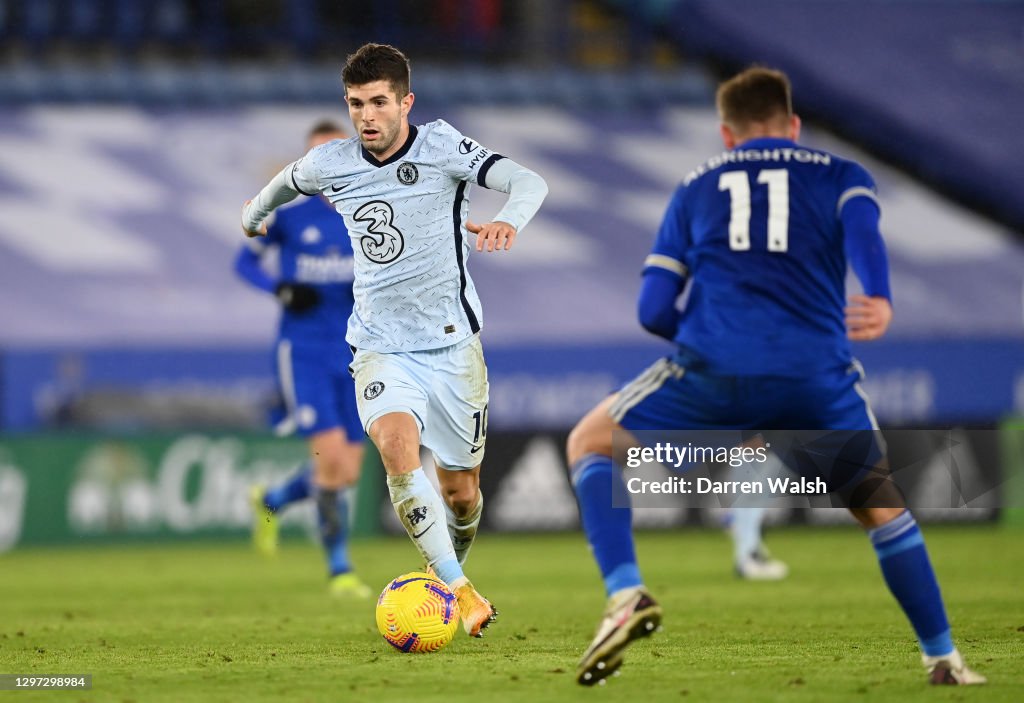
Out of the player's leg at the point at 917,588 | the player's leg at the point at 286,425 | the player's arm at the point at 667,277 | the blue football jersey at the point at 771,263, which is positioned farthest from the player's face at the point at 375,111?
the player's leg at the point at 286,425

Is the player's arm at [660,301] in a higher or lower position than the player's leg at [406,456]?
higher

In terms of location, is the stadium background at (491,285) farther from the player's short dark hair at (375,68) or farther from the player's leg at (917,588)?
the player's short dark hair at (375,68)

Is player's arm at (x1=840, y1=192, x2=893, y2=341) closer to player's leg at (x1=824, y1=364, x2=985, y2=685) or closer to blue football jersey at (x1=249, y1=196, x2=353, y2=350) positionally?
player's leg at (x1=824, y1=364, x2=985, y2=685)

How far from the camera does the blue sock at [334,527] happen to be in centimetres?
961

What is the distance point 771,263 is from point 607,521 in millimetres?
992

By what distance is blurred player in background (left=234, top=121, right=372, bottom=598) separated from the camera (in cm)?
966

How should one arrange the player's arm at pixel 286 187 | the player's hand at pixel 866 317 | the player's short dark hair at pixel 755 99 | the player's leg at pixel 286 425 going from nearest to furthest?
1. the player's hand at pixel 866 317
2. the player's short dark hair at pixel 755 99
3. the player's arm at pixel 286 187
4. the player's leg at pixel 286 425

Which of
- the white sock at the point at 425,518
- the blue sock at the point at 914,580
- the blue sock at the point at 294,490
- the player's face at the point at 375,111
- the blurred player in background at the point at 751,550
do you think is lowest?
the blurred player in background at the point at 751,550

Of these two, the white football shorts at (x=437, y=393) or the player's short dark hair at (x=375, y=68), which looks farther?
the white football shorts at (x=437, y=393)

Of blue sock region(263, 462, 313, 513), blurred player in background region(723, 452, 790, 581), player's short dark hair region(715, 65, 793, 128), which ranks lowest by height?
blurred player in background region(723, 452, 790, 581)

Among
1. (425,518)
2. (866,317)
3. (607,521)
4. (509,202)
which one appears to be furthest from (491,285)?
(866,317)

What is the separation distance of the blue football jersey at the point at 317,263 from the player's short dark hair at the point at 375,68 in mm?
3167

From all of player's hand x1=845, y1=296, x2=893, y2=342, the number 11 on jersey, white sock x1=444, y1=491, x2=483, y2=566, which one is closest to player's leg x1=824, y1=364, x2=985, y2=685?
player's hand x1=845, y1=296, x2=893, y2=342

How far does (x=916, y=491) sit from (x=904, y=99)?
331 inches
